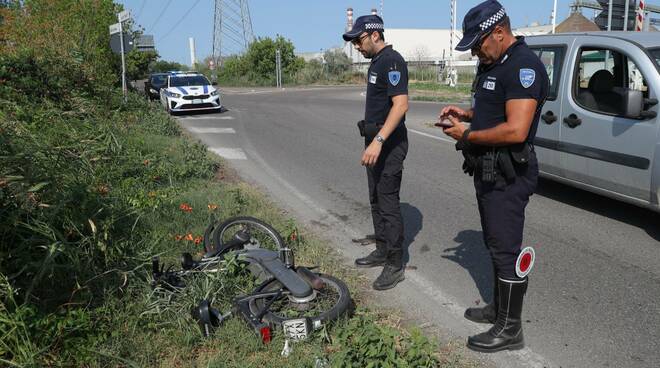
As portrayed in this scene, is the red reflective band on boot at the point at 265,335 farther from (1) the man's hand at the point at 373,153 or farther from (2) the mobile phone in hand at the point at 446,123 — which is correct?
(2) the mobile phone in hand at the point at 446,123

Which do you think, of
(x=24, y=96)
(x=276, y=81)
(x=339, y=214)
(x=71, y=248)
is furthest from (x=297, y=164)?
(x=276, y=81)

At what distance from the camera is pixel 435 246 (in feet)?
16.7

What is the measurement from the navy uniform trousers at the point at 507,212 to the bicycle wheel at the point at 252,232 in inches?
69.5

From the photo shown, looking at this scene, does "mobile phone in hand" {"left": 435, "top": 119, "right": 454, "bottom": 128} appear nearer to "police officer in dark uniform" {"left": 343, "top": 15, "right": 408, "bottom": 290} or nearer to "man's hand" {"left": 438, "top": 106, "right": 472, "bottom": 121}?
"man's hand" {"left": 438, "top": 106, "right": 472, "bottom": 121}

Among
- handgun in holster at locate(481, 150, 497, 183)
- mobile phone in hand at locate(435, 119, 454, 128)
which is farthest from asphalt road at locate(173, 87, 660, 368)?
mobile phone in hand at locate(435, 119, 454, 128)

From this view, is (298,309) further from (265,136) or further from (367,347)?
(265,136)

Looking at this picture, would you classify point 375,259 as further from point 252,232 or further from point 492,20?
point 492,20

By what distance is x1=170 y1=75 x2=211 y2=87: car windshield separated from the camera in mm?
19169

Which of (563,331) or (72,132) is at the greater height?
(72,132)

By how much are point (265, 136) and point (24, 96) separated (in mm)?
5633

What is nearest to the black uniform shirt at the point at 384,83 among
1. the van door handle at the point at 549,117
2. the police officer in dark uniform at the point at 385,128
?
the police officer in dark uniform at the point at 385,128

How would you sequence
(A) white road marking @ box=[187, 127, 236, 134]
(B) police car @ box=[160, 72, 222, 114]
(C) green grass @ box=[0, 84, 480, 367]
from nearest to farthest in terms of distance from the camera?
(C) green grass @ box=[0, 84, 480, 367]
(A) white road marking @ box=[187, 127, 236, 134]
(B) police car @ box=[160, 72, 222, 114]

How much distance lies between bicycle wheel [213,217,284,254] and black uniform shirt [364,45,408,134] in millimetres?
1185

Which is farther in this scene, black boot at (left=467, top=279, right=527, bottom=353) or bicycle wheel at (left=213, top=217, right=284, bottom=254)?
bicycle wheel at (left=213, top=217, right=284, bottom=254)
